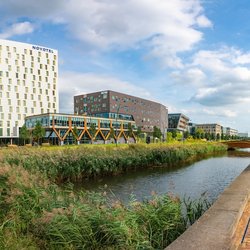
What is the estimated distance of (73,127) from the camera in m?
66.8

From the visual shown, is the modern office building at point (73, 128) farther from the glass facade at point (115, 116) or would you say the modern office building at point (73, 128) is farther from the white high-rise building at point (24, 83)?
the glass facade at point (115, 116)

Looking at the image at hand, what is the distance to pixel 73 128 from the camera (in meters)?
65.6

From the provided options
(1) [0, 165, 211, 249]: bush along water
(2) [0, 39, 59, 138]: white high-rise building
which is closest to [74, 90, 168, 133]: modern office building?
(2) [0, 39, 59, 138]: white high-rise building

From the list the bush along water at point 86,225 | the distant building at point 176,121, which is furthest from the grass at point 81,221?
the distant building at point 176,121

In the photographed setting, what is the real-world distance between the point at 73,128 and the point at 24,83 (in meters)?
17.2

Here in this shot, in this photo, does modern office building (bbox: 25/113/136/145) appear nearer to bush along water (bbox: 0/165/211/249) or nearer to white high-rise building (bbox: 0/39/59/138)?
white high-rise building (bbox: 0/39/59/138)

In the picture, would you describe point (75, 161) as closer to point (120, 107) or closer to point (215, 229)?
point (215, 229)

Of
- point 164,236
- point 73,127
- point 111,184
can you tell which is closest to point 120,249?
point 164,236

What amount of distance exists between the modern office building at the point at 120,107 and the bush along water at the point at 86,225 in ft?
257

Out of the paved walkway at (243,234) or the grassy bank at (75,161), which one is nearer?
the paved walkway at (243,234)

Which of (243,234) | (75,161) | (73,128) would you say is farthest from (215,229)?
(73,128)

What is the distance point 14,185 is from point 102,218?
3087 millimetres

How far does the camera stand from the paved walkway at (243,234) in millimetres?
3963

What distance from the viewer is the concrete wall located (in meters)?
3.52
